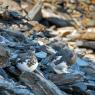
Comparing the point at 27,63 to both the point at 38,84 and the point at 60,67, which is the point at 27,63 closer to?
the point at 38,84

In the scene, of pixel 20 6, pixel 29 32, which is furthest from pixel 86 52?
pixel 20 6

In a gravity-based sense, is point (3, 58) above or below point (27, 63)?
below

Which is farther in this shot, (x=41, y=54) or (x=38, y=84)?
(x=41, y=54)

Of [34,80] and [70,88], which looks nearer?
[34,80]

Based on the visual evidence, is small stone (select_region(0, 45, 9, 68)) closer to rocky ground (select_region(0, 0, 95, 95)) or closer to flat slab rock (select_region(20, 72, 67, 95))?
rocky ground (select_region(0, 0, 95, 95))

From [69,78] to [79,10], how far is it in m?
9.93

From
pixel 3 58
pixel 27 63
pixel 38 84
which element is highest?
pixel 27 63

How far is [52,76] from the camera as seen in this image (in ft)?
19.4

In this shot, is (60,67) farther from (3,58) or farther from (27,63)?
(3,58)

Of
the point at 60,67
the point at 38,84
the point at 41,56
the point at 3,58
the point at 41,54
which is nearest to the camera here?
the point at 38,84

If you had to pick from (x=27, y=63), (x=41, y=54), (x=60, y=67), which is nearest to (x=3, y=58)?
(x=27, y=63)

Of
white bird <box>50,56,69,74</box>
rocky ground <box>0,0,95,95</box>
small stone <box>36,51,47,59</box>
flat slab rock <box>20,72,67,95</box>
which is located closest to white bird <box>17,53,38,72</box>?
rocky ground <box>0,0,95,95</box>

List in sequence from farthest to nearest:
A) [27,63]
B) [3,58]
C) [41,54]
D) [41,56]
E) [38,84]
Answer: [41,54] → [41,56] → [27,63] → [3,58] → [38,84]

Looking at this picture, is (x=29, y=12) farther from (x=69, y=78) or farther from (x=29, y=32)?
(x=69, y=78)
